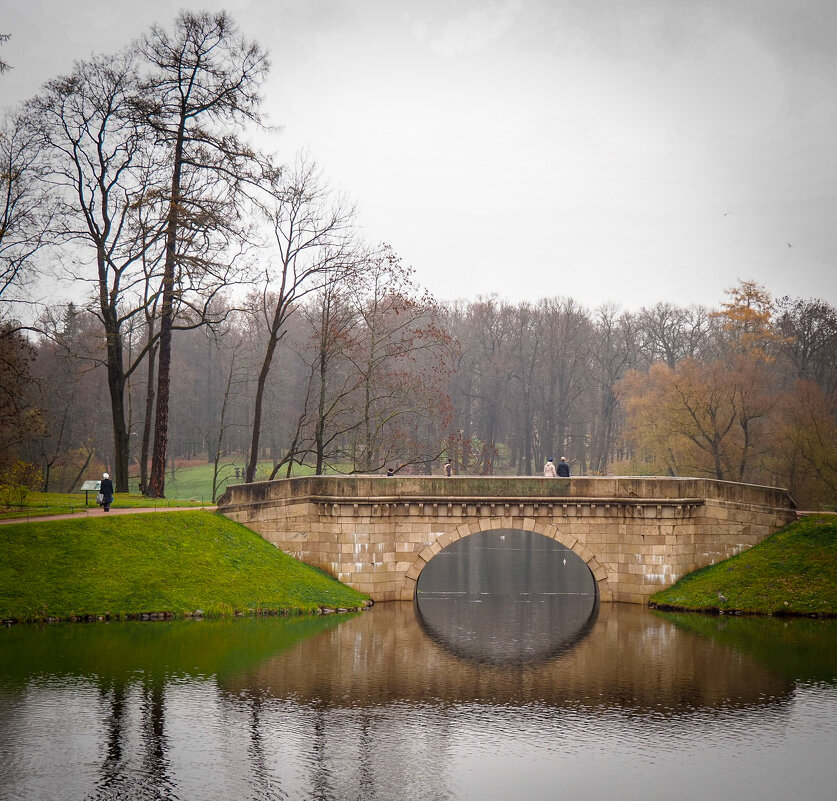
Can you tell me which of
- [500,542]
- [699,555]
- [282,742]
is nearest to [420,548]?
[699,555]

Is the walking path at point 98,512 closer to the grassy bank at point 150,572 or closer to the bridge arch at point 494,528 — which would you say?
the grassy bank at point 150,572

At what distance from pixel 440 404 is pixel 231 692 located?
24612 mm

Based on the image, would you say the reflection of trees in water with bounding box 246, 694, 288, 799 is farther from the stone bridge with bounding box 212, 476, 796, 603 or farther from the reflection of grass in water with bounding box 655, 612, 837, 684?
the reflection of grass in water with bounding box 655, 612, 837, 684

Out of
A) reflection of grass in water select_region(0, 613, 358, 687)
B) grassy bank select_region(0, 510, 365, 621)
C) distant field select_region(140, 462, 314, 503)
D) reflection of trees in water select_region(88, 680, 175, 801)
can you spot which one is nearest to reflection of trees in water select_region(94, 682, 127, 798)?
reflection of trees in water select_region(88, 680, 175, 801)

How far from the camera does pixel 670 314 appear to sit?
77688 mm

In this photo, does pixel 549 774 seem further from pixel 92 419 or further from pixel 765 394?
pixel 92 419

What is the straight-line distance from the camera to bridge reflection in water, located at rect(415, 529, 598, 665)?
28266 millimetres

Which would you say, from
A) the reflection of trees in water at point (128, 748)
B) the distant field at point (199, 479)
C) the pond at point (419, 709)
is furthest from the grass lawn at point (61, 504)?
the distant field at point (199, 479)

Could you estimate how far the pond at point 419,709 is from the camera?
16.7 meters

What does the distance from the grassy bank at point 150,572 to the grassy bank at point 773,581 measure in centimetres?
1195

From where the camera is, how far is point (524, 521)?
3322 cm

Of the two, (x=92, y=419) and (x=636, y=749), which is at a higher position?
(x=92, y=419)

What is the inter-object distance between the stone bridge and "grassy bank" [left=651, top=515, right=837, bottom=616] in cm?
68

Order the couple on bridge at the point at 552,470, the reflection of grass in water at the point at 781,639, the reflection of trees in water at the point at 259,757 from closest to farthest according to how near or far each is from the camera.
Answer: the reflection of trees in water at the point at 259,757
the reflection of grass in water at the point at 781,639
the couple on bridge at the point at 552,470
